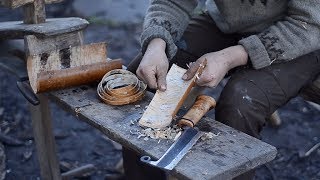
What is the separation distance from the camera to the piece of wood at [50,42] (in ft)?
8.52

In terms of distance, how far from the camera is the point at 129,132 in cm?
215

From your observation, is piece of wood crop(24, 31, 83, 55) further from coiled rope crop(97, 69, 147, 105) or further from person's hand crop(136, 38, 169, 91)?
person's hand crop(136, 38, 169, 91)

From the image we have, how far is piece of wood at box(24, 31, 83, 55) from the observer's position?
→ 2596mm

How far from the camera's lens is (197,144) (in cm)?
207

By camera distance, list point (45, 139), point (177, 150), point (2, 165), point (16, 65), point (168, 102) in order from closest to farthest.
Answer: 1. point (177, 150)
2. point (168, 102)
3. point (45, 139)
4. point (2, 165)
5. point (16, 65)

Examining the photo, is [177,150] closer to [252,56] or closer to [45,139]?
[252,56]

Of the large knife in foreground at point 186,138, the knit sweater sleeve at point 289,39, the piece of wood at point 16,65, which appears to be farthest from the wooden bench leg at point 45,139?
the knit sweater sleeve at point 289,39

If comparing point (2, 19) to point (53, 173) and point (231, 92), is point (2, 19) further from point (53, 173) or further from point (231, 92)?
point (231, 92)

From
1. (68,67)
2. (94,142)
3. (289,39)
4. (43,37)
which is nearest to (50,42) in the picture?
(43,37)

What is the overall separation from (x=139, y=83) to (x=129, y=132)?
0.40 metres

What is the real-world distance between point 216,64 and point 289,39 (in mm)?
379

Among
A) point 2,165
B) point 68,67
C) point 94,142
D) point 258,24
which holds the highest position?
point 258,24

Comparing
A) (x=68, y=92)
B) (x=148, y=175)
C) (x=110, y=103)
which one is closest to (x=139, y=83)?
(x=110, y=103)

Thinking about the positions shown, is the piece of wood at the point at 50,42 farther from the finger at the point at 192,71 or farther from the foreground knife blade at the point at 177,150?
the foreground knife blade at the point at 177,150
